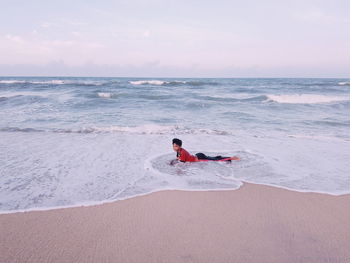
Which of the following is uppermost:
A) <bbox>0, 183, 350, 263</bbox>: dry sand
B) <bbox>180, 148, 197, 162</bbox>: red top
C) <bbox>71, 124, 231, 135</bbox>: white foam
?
<bbox>180, 148, 197, 162</bbox>: red top

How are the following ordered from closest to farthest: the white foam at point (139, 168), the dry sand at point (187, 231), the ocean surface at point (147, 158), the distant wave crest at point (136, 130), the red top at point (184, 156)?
the dry sand at point (187, 231)
the white foam at point (139, 168)
the ocean surface at point (147, 158)
the red top at point (184, 156)
the distant wave crest at point (136, 130)

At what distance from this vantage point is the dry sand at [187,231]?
2354 mm

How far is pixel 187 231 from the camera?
106 inches

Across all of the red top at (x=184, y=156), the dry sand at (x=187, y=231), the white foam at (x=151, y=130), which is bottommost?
the dry sand at (x=187, y=231)

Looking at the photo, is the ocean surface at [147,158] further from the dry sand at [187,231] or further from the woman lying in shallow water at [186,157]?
the dry sand at [187,231]

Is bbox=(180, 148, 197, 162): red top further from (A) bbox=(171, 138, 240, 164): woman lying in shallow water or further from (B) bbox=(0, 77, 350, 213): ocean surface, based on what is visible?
(B) bbox=(0, 77, 350, 213): ocean surface

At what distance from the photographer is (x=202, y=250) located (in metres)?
2.42

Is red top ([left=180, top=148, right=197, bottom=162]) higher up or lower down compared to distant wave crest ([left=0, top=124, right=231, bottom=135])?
higher up

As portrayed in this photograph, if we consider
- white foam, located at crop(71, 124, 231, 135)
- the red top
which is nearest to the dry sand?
the red top

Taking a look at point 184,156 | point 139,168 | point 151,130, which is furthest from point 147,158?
point 151,130

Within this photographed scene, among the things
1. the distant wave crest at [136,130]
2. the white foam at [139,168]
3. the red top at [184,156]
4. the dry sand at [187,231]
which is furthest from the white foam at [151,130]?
the dry sand at [187,231]

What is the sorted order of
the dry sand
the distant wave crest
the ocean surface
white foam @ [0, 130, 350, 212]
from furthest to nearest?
1. the distant wave crest
2. the ocean surface
3. white foam @ [0, 130, 350, 212]
4. the dry sand

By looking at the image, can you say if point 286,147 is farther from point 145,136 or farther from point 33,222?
point 33,222

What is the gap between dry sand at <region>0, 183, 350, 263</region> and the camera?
2354 mm
